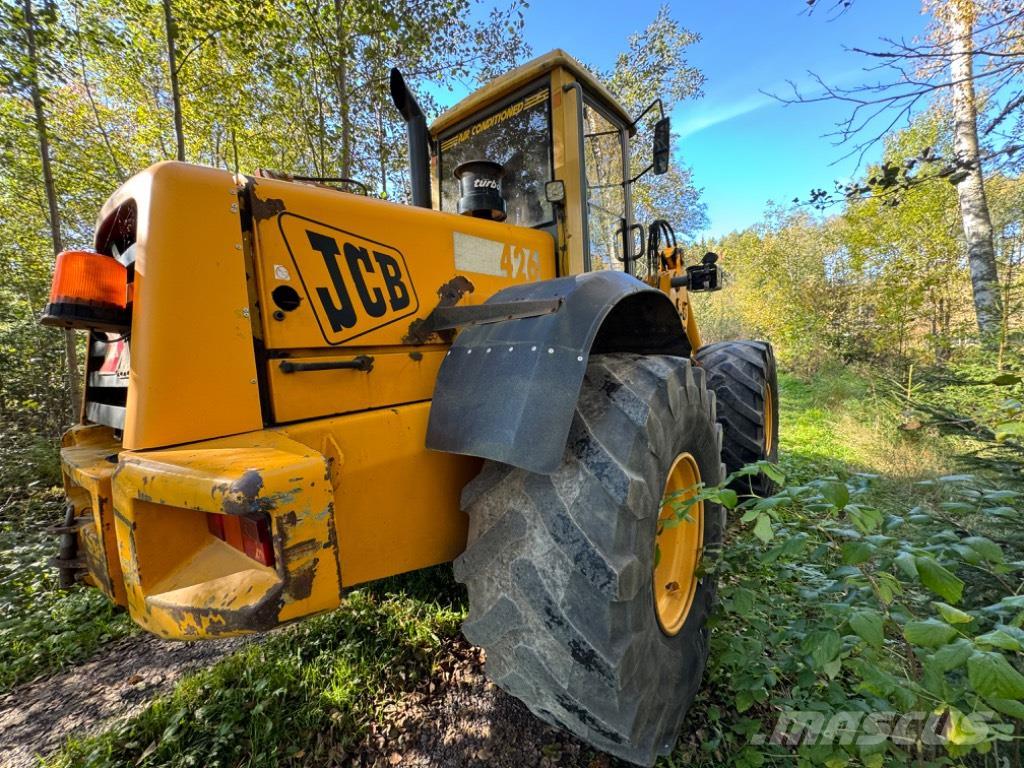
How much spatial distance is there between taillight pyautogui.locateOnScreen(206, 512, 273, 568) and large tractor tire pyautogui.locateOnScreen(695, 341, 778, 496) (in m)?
2.83

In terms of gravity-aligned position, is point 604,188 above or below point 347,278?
above

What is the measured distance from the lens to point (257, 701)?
187cm

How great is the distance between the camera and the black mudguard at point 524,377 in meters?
1.29

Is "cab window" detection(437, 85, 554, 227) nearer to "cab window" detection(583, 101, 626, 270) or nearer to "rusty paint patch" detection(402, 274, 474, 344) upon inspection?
"cab window" detection(583, 101, 626, 270)

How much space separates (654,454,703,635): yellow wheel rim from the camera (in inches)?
70.1

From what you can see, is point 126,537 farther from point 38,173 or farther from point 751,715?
point 38,173

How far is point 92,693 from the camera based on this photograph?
6.98 ft

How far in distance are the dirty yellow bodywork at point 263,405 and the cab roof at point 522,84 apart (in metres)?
1.20

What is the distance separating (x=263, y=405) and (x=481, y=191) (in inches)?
59.5

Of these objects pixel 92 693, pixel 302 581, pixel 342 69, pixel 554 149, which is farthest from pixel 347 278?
pixel 342 69

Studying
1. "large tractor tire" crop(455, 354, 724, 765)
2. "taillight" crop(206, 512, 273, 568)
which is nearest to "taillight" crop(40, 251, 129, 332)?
"taillight" crop(206, 512, 273, 568)

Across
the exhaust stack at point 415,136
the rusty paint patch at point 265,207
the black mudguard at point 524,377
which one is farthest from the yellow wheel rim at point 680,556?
the exhaust stack at point 415,136

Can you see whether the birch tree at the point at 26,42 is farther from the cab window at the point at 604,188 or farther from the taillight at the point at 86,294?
the cab window at the point at 604,188

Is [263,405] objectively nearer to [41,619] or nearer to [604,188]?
[604,188]
